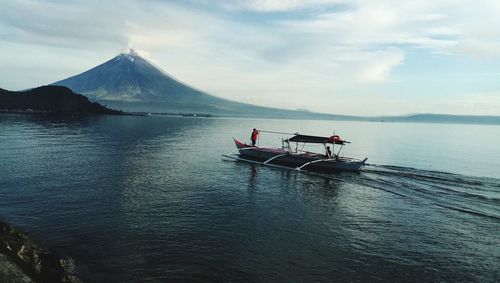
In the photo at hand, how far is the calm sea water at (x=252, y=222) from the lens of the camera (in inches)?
791

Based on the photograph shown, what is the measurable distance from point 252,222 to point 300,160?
2798 centimetres

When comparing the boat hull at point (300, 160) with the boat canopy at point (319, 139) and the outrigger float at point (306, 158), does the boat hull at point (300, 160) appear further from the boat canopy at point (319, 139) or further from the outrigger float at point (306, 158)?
the boat canopy at point (319, 139)

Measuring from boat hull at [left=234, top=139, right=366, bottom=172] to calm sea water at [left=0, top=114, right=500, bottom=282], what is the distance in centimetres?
473

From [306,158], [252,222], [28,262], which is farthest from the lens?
[306,158]

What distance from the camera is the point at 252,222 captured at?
27.5m

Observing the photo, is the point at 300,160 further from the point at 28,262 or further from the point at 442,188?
the point at 28,262

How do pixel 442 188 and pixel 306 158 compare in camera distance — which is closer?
pixel 442 188

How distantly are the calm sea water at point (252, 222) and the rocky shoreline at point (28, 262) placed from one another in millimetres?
1146

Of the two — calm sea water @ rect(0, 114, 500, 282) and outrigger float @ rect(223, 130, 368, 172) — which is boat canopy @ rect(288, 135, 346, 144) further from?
calm sea water @ rect(0, 114, 500, 282)

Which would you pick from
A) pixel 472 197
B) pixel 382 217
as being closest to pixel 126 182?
pixel 382 217

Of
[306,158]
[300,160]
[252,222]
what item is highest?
[306,158]

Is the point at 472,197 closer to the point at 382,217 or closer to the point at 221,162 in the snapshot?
the point at 382,217

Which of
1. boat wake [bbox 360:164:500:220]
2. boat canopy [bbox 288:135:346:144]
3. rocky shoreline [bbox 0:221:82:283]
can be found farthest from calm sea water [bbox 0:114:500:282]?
boat canopy [bbox 288:135:346:144]

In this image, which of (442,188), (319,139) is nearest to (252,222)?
(442,188)
